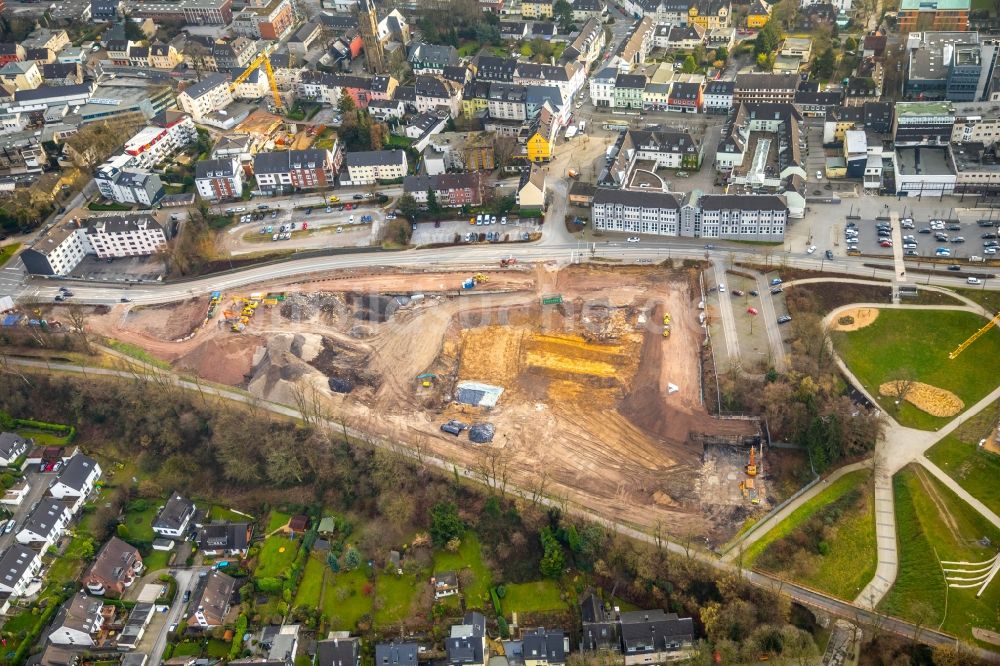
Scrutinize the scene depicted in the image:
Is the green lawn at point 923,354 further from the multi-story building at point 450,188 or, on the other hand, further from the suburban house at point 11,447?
the suburban house at point 11,447

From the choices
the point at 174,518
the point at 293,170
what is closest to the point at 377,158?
the point at 293,170

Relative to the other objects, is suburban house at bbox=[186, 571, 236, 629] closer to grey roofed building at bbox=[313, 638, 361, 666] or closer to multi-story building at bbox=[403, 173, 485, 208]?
grey roofed building at bbox=[313, 638, 361, 666]

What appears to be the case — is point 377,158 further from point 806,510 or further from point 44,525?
point 806,510

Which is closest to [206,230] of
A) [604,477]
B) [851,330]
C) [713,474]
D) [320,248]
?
[320,248]

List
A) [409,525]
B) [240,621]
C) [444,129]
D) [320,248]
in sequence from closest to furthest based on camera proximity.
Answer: [240,621] → [409,525] → [320,248] → [444,129]

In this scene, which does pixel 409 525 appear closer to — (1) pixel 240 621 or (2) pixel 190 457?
(1) pixel 240 621

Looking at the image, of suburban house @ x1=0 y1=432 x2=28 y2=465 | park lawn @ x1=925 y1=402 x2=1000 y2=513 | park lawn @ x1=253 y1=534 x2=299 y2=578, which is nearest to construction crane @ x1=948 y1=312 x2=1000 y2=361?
park lawn @ x1=925 y1=402 x2=1000 y2=513
